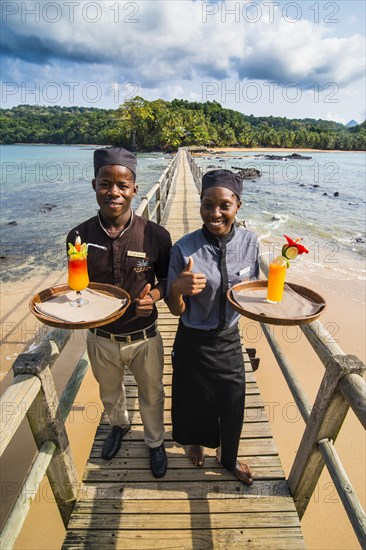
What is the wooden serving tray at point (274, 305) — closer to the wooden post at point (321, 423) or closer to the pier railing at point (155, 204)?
the wooden post at point (321, 423)

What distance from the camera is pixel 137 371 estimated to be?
2117 mm

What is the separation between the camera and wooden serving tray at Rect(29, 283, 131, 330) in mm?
1401

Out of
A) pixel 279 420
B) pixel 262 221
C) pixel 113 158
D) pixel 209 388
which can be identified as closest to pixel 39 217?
pixel 262 221

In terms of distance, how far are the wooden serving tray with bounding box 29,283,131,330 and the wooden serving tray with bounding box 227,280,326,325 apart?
0.55 meters

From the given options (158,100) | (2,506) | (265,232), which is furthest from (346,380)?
(158,100)

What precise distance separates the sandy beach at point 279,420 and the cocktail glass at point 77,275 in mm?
2642

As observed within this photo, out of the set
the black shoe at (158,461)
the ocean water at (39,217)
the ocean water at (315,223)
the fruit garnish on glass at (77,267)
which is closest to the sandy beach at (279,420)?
the black shoe at (158,461)

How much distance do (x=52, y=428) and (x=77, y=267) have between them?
36.9 inches

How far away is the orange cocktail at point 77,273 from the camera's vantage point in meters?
1.57

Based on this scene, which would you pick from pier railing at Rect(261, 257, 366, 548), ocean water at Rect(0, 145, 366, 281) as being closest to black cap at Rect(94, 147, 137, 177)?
pier railing at Rect(261, 257, 366, 548)

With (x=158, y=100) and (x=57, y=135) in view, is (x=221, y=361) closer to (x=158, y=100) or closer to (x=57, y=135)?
(x=158, y=100)

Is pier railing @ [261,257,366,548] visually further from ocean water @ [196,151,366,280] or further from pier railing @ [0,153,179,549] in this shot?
ocean water @ [196,151,366,280]

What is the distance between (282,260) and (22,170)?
47187 millimetres

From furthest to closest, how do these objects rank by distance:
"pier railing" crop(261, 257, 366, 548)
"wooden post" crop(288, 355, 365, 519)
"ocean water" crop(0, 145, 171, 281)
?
"ocean water" crop(0, 145, 171, 281), "wooden post" crop(288, 355, 365, 519), "pier railing" crop(261, 257, 366, 548)
